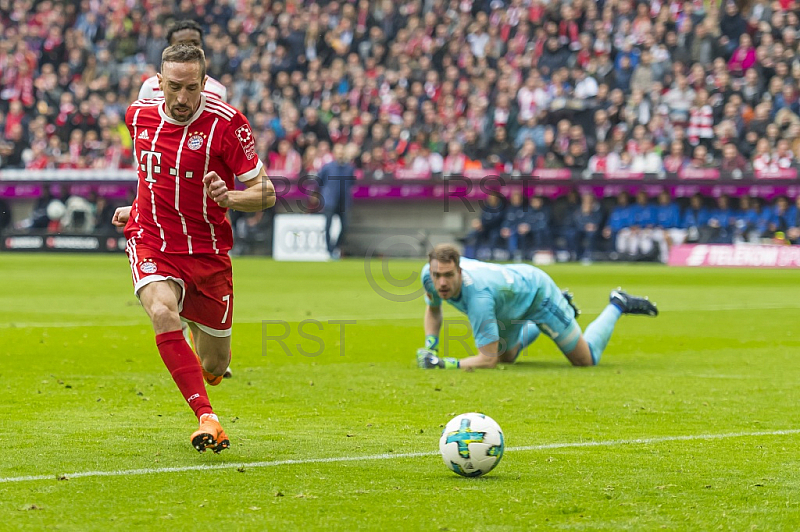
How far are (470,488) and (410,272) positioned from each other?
1919 cm

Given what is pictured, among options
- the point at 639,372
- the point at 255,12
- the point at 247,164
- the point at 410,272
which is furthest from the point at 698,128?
the point at 247,164

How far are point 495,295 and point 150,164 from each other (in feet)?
13.2

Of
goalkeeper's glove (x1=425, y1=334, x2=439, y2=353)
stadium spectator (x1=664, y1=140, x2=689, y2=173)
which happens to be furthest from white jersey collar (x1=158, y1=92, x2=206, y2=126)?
stadium spectator (x1=664, y1=140, x2=689, y2=173)

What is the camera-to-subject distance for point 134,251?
6492 mm

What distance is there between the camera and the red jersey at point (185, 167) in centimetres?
641

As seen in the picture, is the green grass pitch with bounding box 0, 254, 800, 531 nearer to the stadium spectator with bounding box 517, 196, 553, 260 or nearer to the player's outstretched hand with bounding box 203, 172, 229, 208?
the player's outstretched hand with bounding box 203, 172, 229, 208

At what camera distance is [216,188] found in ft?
19.6

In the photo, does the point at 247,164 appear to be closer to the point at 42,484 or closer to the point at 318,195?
the point at 42,484

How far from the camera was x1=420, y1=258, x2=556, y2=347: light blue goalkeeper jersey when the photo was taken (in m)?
9.70

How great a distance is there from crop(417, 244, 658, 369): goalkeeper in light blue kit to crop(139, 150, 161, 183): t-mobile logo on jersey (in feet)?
10.9

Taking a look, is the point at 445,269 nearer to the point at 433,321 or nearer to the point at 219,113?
the point at 433,321

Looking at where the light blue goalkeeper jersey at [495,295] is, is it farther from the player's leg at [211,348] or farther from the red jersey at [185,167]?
the red jersey at [185,167]

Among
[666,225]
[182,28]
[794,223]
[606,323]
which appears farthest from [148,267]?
[666,225]

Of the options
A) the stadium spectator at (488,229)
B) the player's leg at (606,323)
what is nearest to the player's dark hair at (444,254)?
the player's leg at (606,323)
